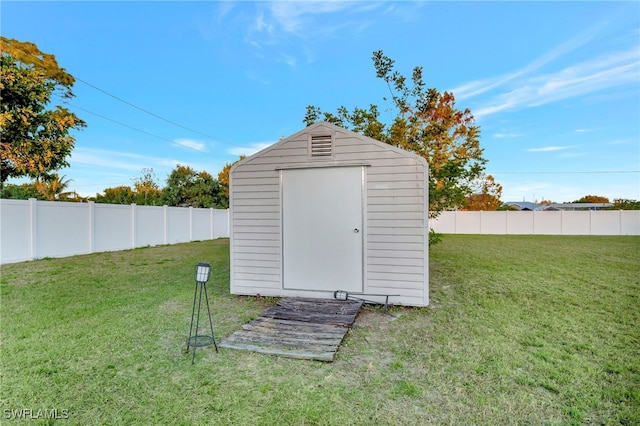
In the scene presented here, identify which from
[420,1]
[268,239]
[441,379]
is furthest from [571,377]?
[420,1]

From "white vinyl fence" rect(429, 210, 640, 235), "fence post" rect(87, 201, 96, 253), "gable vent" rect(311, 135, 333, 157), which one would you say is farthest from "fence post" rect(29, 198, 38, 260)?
"white vinyl fence" rect(429, 210, 640, 235)

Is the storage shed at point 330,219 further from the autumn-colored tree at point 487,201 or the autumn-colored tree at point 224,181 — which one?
the autumn-colored tree at point 487,201

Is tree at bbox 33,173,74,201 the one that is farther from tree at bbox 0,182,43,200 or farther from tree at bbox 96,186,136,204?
tree at bbox 96,186,136,204

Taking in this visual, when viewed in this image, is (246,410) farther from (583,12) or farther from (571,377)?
(583,12)

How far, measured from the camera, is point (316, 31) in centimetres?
852

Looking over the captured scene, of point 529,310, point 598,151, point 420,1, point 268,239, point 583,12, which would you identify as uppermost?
point 420,1

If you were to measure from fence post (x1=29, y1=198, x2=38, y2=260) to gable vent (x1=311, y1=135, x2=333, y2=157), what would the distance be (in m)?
8.14

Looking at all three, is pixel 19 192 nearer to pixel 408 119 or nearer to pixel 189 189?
pixel 189 189

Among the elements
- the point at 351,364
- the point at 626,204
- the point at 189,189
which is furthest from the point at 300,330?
the point at 626,204

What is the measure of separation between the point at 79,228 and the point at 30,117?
10.5 ft

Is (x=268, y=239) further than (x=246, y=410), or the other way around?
(x=268, y=239)

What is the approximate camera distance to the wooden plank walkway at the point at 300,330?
9.93 feet

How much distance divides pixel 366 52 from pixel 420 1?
1.83 meters

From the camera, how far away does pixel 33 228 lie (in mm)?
8344
